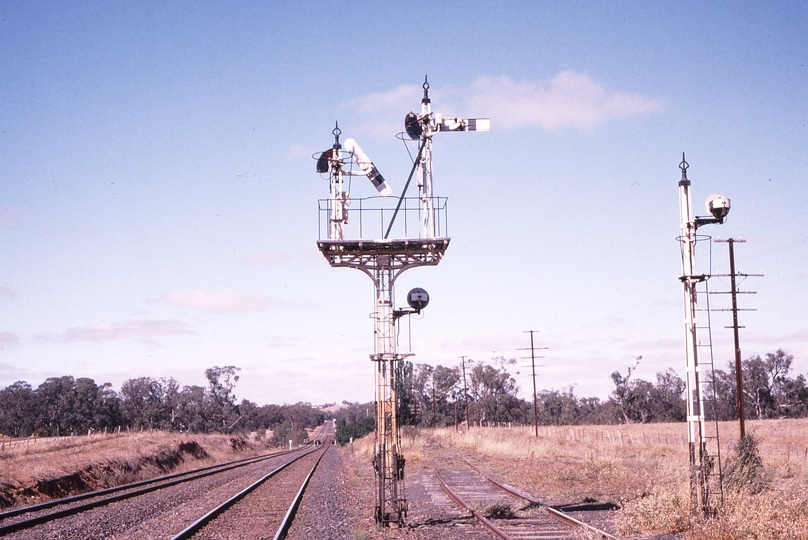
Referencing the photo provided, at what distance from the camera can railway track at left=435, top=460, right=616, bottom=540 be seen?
12.6m

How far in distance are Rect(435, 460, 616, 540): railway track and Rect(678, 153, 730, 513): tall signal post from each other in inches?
73.7

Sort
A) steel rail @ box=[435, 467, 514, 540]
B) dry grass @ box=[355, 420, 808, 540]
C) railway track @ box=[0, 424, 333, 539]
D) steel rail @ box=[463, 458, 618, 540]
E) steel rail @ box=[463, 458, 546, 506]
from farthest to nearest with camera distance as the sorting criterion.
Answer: steel rail @ box=[463, 458, 546, 506] → railway track @ box=[0, 424, 333, 539] → steel rail @ box=[435, 467, 514, 540] → steel rail @ box=[463, 458, 618, 540] → dry grass @ box=[355, 420, 808, 540]

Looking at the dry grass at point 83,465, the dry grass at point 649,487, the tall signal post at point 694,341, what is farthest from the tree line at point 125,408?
the tall signal post at point 694,341

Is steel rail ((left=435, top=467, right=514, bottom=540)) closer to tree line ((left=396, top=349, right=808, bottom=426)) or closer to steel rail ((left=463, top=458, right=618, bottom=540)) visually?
steel rail ((left=463, top=458, right=618, bottom=540))

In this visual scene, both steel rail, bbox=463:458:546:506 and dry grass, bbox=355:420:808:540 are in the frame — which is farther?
steel rail, bbox=463:458:546:506

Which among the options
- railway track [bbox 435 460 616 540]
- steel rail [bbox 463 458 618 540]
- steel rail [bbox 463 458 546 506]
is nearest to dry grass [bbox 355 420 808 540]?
steel rail [bbox 463 458 546 506]

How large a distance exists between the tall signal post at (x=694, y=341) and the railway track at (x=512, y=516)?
1.87 meters

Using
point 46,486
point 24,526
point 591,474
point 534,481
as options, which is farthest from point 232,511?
point 591,474

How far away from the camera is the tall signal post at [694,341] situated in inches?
486

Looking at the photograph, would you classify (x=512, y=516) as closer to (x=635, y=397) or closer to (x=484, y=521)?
(x=484, y=521)

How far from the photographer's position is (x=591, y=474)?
2381cm

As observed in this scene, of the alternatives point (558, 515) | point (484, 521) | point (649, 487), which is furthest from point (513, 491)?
point (484, 521)

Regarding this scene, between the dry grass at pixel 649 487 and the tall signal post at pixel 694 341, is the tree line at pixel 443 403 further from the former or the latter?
the tall signal post at pixel 694 341

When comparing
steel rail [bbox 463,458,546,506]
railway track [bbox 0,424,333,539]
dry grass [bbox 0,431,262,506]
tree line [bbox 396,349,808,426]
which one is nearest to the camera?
railway track [bbox 0,424,333,539]
